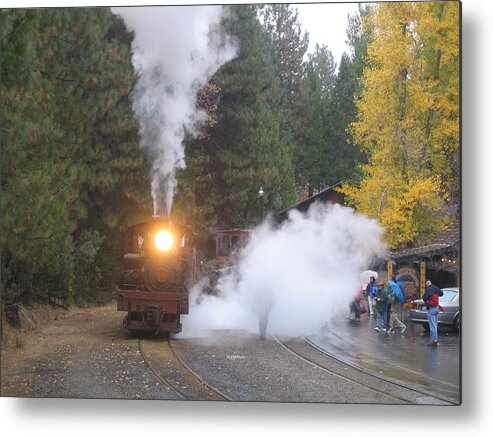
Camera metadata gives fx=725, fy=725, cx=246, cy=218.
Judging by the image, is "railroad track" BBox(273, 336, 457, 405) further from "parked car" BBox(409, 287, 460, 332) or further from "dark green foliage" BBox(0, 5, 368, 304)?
"dark green foliage" BBox(0, 5, 368, 304)

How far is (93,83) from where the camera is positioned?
6965 millimetres

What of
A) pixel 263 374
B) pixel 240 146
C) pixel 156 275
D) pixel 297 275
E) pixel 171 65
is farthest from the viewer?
pixel 156 275

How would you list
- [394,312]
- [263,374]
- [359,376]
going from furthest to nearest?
[394,312] < [263,374] < [359,376]

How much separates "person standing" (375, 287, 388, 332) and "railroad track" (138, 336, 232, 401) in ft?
5.07

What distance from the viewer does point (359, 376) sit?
639 cm

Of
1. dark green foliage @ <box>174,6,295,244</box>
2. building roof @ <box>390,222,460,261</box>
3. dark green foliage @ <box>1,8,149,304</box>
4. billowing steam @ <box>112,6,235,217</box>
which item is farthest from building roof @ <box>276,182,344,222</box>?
dark green foliage @ <box>1,8,149,304</box>

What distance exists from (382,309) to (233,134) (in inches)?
84.7

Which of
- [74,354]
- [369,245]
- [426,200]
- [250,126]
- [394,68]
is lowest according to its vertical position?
[74,354]

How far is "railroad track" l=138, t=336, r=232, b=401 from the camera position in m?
6.42

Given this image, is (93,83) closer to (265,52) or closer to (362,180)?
(265,52)

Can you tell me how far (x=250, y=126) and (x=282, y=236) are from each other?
1094 millimetres

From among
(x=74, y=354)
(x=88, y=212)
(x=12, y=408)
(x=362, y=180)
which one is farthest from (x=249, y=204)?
(x=12, y=408)

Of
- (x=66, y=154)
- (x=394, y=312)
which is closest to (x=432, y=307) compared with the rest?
(x=394, y=312)

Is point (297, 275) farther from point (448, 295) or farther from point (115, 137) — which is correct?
point (115, 137)
